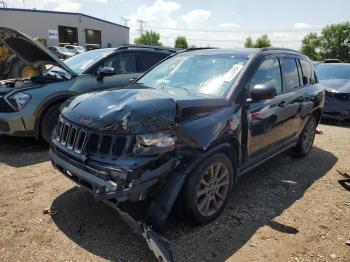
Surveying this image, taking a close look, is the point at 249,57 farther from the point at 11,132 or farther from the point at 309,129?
the point at 11,132

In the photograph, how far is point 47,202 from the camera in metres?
4.23

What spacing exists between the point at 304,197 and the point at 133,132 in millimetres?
2679

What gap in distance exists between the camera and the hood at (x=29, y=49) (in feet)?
19.9

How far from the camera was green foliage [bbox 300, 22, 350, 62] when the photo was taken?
63.7 meters

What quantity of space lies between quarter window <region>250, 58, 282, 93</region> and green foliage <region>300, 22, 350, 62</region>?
63337 millimetres

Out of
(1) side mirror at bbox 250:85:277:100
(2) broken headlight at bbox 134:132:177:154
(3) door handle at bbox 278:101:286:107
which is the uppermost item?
(1) side mirror at bbox 250:85:277:100

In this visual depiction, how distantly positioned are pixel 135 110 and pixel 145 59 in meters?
4.70

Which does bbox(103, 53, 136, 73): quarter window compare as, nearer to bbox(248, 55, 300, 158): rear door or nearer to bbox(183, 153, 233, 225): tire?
bbox(248, 55, 300, 158): rear door

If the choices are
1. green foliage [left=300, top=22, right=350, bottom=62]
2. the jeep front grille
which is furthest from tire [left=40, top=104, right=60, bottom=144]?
green foliage [left=300, top=22, right=350, bottom=62]

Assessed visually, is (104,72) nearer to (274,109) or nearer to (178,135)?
(274,109)

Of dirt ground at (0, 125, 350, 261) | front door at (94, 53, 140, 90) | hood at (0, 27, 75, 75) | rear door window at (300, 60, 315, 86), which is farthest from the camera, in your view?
front door at (94, 53, 140, 90)

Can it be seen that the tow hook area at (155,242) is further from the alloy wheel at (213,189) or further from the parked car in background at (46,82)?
the parked car in background at (46,82)

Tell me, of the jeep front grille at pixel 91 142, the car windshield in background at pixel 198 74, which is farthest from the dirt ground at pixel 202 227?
the car windshield in background at pixel 198 74

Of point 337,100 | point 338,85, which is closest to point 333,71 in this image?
point 338,85
